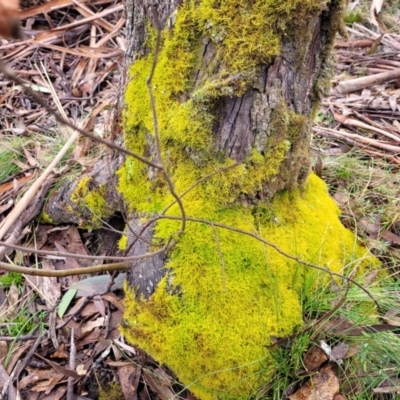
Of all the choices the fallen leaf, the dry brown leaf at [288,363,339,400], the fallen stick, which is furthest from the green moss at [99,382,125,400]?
the fallen stick

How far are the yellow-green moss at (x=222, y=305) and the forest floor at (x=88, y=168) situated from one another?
0.15 meters

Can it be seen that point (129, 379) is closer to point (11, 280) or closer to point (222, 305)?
point (222, 305)

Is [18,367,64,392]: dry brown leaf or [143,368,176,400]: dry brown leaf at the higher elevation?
[143,368,176,400]: dry brown leaf

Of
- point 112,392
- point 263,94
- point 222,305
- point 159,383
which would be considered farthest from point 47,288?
point 263,94

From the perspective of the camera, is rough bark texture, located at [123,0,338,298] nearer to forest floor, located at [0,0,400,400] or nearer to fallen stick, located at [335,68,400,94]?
forest floor, located at [0,0,400,400]

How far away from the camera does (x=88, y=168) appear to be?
7.54 ft

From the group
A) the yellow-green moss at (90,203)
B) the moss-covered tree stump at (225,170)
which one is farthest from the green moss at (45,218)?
the moss-covered tree stump at (225,170)

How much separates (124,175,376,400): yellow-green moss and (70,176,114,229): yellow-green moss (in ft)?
1.79

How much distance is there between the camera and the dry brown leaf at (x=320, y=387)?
151 centimetres

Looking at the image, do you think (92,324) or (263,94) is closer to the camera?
(263,94)

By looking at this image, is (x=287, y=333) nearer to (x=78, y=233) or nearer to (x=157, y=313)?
(x=157, y=313)

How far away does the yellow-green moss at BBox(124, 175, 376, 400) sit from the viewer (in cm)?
153

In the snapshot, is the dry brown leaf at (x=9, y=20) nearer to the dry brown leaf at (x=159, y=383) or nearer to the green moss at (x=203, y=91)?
the green moss at (x=203, y=91)

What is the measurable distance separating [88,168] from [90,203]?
270mm
